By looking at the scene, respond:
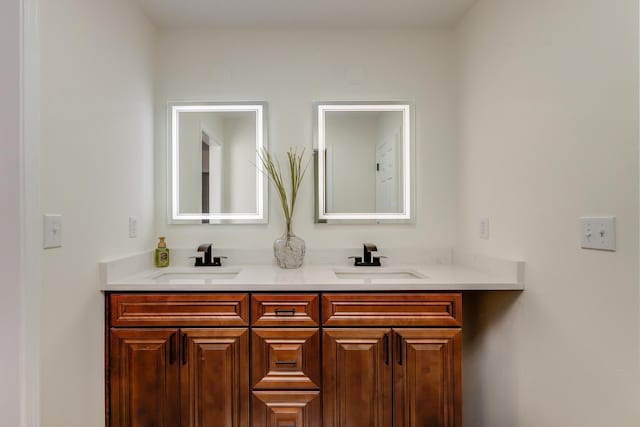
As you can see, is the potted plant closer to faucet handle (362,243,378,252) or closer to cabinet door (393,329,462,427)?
faucet handle (362,243,378,252)

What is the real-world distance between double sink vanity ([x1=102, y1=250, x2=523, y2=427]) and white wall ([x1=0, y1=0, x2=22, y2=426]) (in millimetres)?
443

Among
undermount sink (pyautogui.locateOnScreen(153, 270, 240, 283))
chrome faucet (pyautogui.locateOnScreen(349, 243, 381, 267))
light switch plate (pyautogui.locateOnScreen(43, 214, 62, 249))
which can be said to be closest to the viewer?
light switch plate (pyautogui.locateOnScreen(43, 214, 62, 249))

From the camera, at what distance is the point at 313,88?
2.15 meters

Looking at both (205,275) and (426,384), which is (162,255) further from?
(426,384)

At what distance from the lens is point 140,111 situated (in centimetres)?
195

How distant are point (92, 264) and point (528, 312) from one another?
6.10 feet

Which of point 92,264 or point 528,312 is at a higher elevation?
point 92,264

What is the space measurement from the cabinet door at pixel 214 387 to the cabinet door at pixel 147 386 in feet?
0.16

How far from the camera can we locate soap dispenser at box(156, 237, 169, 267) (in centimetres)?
204

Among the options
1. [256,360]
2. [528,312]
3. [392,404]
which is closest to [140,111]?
[256,360]

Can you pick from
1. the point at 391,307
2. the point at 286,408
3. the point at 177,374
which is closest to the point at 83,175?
the point at 177,374

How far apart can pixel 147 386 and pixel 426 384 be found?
1.23 metres

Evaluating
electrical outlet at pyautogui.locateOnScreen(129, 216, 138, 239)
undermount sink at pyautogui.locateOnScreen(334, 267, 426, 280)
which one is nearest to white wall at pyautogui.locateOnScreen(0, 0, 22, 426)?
electrical outlet at pyautogui.locateOnScreen(129, 216, 138, 239)

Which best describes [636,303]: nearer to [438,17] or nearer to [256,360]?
[256,360]
